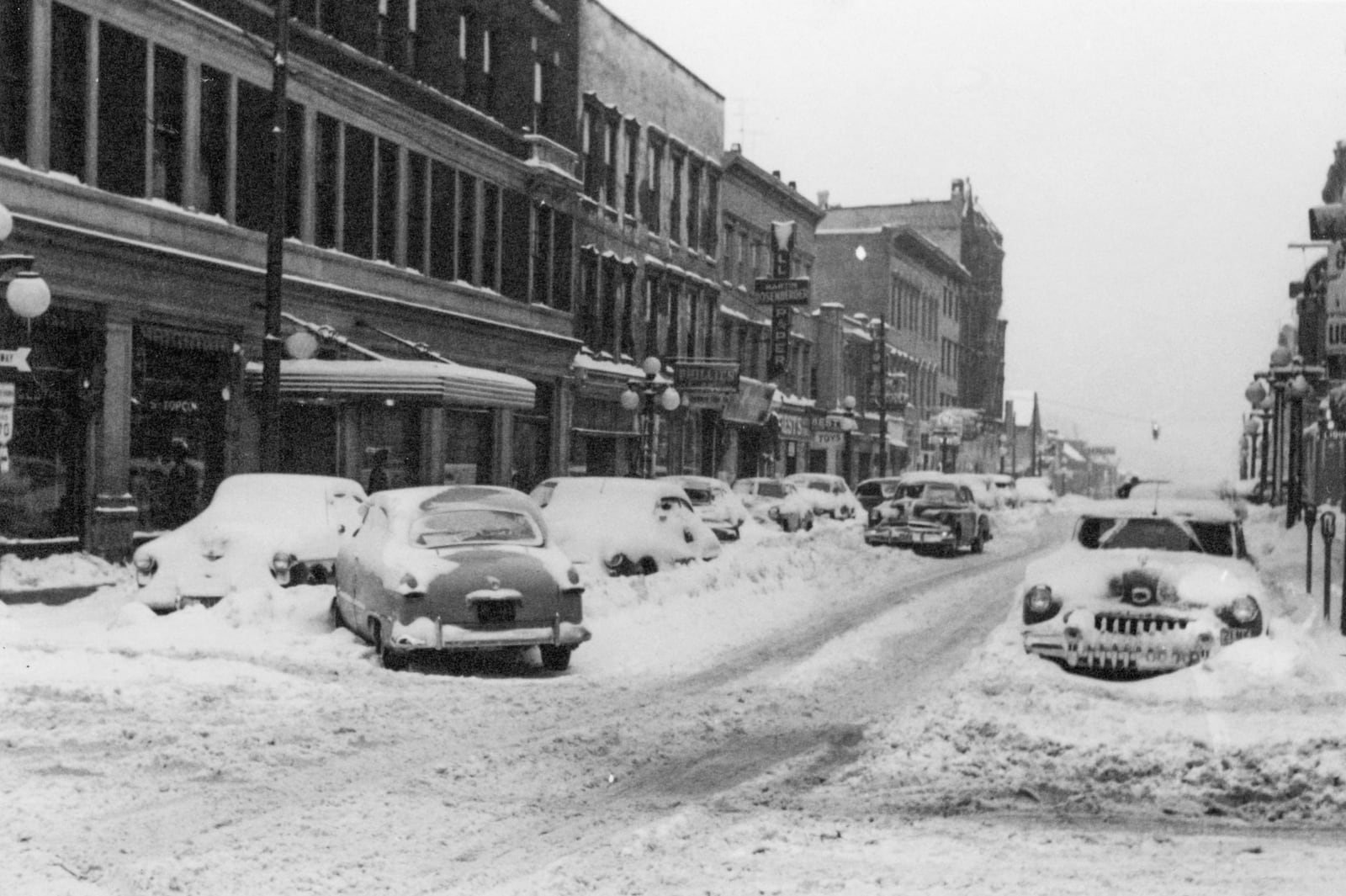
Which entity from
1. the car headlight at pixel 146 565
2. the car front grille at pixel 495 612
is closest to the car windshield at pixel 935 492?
the car headlight at pixel 146 565

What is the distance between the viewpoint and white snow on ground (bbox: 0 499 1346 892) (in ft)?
25.9

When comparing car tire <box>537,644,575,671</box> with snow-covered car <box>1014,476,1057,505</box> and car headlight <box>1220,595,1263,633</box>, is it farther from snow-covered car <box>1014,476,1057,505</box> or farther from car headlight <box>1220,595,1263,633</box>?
snow-covered car <box>1014,476,1057,505</box>

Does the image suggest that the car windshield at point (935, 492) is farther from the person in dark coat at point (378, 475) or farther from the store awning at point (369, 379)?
the person in dark coat at point (378, 475)

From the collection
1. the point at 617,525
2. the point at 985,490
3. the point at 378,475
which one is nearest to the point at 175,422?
the point at 378,475

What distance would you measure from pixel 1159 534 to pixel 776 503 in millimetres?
24704

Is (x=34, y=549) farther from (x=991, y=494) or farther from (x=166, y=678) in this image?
(x=991, y=494)

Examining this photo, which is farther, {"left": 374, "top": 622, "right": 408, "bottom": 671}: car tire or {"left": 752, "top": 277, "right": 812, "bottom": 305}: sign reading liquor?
{"left": 752, "top": 277, "right": 812, "bottom": 305}: sign reading liquor

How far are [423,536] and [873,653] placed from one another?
440 cm

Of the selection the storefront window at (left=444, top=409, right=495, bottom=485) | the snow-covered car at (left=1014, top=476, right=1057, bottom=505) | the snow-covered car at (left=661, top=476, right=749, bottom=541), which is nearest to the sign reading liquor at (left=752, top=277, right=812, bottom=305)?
the snow-covered car at (left=1014, top=476, right=1057, bottom=505)

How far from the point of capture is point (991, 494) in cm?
4838

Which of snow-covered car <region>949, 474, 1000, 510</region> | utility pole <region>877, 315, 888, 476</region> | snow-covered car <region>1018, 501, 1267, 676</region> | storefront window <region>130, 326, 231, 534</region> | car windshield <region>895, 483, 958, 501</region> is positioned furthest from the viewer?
utility pole <region>877, 315, 888, 476</region>

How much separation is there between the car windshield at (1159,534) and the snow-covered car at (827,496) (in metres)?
26.4

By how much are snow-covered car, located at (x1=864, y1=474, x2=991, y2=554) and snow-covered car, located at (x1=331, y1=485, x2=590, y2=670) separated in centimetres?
1555

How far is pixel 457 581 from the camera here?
1241cm
